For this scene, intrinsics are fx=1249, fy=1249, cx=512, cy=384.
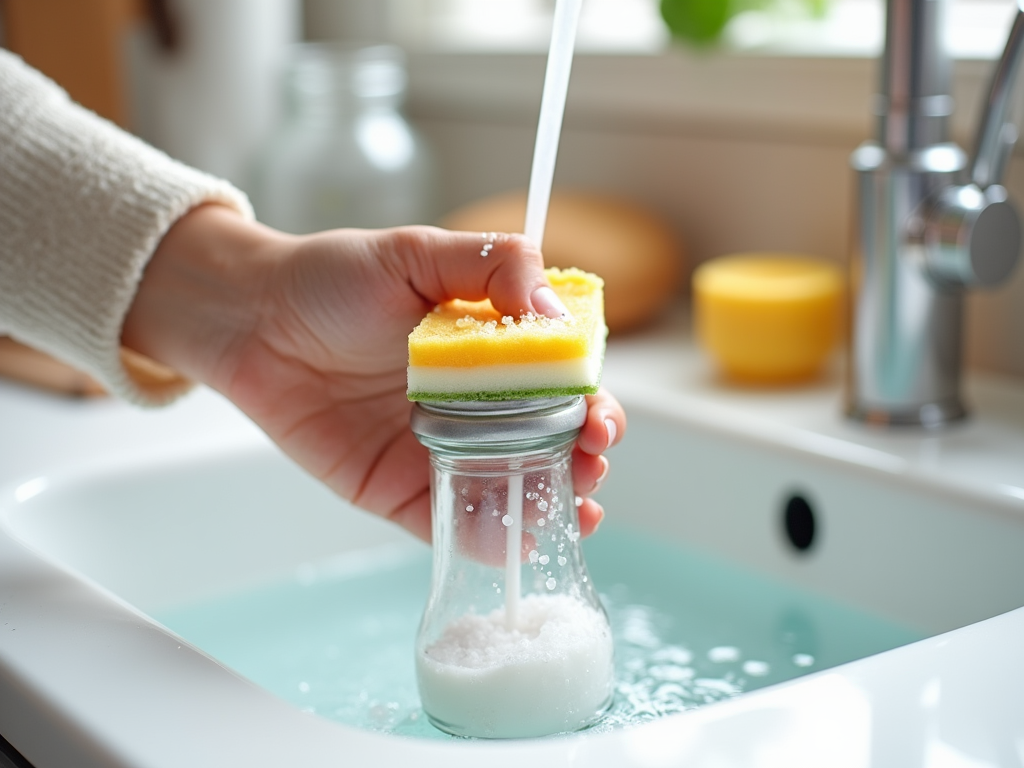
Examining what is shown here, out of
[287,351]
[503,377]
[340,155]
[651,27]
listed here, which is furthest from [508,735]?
[651,27]

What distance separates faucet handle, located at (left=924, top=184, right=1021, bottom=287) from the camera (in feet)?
2.22

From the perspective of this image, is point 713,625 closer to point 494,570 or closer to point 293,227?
point 494,570

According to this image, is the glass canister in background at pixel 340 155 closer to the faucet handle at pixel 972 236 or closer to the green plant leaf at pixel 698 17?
the green plant leaf at pixel 698 17

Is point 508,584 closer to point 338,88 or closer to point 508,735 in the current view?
point 508,735

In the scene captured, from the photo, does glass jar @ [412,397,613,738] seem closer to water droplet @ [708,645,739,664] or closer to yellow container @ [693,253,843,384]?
water droplet @ [708,645,739,664]

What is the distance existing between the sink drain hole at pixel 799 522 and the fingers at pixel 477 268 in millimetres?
276

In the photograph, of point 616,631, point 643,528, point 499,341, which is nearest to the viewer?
point 499,341

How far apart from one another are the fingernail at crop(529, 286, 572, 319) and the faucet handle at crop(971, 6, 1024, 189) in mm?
319

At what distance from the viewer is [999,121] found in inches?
26.2

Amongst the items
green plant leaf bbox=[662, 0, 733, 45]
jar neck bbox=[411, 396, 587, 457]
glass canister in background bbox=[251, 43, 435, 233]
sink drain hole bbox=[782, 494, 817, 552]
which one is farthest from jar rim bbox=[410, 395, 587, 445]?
glass canister in background bbox=[251, 43, 435, 233]

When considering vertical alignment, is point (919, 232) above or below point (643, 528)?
above

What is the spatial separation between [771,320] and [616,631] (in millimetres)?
270

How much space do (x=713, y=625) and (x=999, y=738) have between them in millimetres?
272

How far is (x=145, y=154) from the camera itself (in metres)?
0.63
